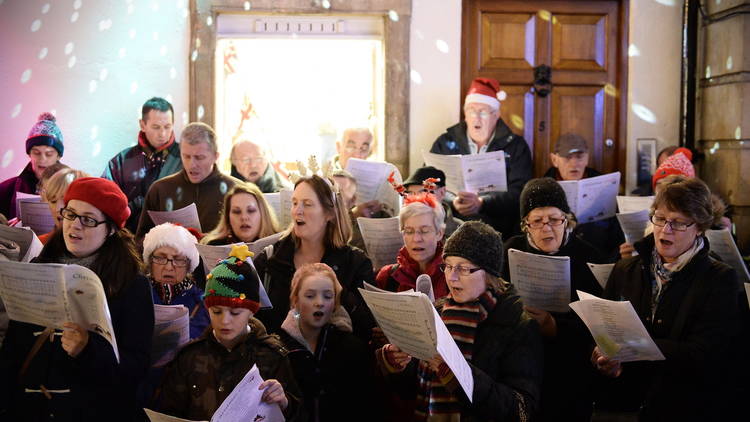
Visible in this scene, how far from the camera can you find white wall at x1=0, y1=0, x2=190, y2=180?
6.12 m

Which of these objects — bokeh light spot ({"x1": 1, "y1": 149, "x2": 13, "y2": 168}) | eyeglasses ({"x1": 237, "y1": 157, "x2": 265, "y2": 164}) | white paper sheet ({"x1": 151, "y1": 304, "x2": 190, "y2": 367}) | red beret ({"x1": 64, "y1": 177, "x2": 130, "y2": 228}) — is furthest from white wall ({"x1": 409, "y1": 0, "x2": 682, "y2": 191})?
red beret ({"x1": 64, "y1": 177, "x2": 130, "y2": 228})

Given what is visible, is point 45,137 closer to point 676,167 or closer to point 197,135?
point 197,135

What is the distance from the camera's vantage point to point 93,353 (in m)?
2.70

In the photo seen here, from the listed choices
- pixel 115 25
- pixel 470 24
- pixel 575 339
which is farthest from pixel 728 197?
pixel 115 25

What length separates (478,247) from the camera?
2939 millimetres

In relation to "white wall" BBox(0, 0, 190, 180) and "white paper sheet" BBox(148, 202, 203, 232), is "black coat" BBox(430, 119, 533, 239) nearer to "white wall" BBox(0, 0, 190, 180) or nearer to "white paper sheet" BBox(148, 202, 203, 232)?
"white paper sheet" BBox(148, 202, 203, 232)

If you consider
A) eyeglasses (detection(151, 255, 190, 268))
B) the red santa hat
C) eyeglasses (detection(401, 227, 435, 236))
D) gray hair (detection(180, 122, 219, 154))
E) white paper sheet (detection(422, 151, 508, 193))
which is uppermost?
the red santa hat

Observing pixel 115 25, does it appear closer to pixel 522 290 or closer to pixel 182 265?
pixel 182 265

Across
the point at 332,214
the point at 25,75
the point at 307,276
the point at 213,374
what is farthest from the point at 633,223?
the point at 25,75

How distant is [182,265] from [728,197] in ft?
13.4

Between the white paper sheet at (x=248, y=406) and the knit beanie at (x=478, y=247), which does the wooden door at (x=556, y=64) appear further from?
the white paper sheet at (x=248, y=406)

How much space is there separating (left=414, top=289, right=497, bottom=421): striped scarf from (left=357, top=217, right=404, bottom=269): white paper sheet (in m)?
1.29

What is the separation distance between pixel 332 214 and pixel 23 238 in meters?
1.35

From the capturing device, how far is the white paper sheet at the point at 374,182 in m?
4.73
